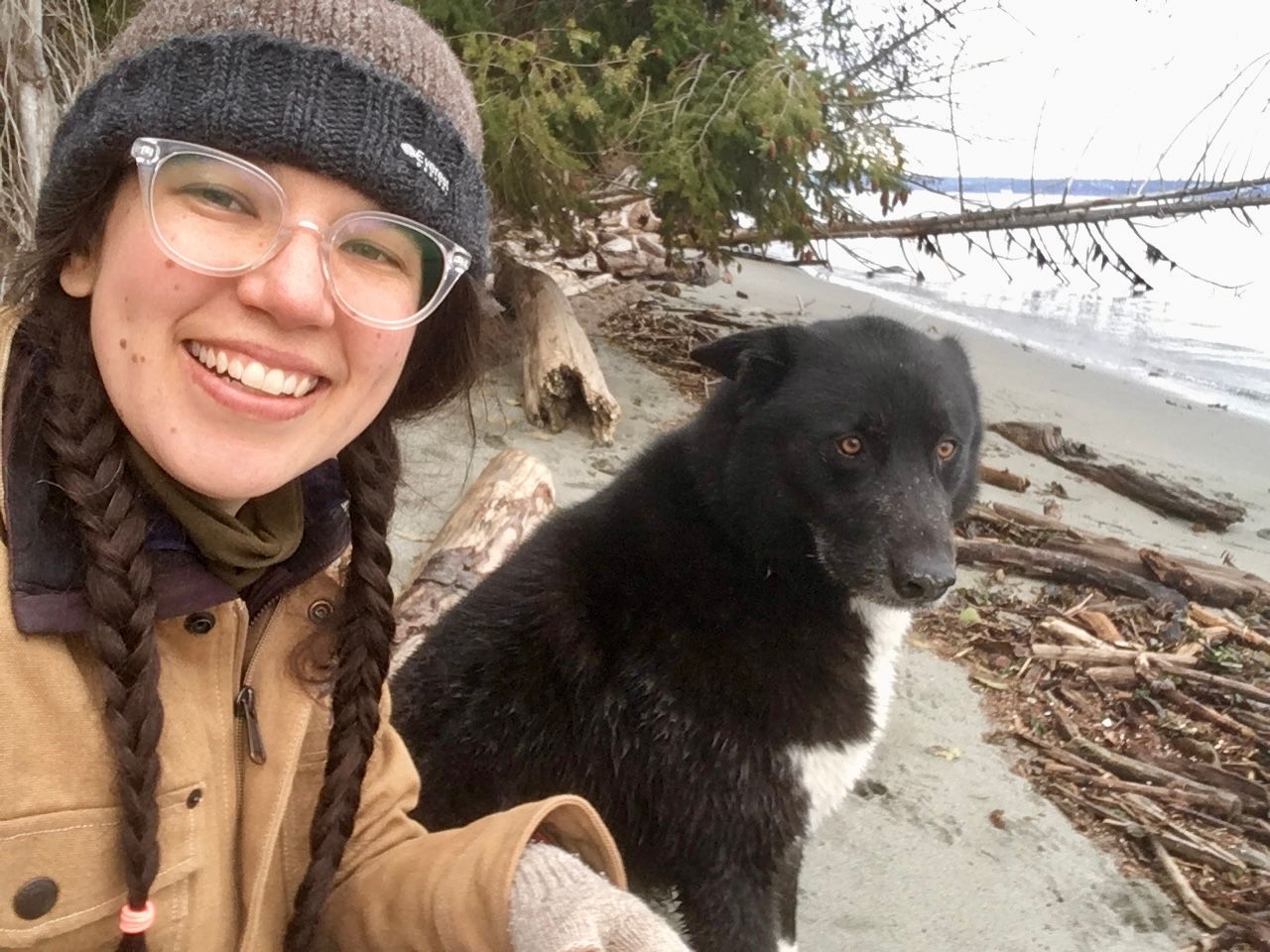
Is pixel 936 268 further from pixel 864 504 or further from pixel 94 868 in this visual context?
pixel 94 868

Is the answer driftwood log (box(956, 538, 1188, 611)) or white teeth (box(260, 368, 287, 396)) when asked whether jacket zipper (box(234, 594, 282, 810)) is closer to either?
white teeth (box(260, 368, 287, 396))

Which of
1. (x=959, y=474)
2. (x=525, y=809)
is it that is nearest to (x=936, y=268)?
(x=959, y=474)

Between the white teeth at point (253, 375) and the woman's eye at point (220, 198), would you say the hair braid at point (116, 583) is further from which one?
the woman's eye at point (220, 198)

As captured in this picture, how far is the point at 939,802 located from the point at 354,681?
2.28m

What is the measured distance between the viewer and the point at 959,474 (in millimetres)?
2834

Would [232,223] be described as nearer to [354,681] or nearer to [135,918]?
[354,681]

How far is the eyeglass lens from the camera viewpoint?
1.21 metres

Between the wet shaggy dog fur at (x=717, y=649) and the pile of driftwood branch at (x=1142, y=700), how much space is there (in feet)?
3.79

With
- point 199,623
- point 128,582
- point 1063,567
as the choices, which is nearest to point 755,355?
point 199,623

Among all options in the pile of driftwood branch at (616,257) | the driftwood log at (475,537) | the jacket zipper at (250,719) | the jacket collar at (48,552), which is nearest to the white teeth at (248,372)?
the jacket collar at (48,552)

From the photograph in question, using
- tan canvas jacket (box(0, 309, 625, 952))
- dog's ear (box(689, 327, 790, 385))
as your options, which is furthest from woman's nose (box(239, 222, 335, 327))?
dog's ear (box(689, 327, 790, 385))

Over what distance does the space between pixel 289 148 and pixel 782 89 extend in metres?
5.23

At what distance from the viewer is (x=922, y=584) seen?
7.86ft

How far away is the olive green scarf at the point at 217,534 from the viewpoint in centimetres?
133
